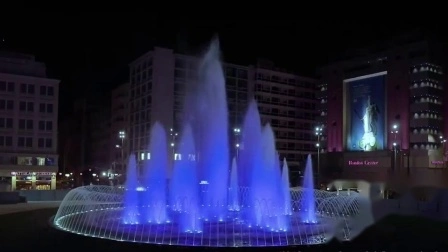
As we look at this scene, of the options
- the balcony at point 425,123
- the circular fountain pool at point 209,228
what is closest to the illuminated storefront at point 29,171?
the circular fountain pool at point 209,228

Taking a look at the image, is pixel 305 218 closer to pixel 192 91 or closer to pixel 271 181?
pixel 271 181

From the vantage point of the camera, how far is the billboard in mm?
85500

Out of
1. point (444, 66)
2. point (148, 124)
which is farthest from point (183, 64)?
point (444, 66)

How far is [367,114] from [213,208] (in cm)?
6487

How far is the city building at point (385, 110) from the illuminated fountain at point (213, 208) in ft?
139

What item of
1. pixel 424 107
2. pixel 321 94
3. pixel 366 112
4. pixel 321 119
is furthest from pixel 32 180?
pixel 424 107

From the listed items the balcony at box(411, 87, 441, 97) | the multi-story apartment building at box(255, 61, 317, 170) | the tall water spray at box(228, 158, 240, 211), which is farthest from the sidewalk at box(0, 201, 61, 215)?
the multi-story apartment building at box(255, 61, 317, 170)

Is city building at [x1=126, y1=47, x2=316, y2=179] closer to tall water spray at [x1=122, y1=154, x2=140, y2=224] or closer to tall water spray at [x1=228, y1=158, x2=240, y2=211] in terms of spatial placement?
tall water spray at [x1=228, y1=158, x2=240, y2=211]

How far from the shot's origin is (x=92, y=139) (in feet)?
378

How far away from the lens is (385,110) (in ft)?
276

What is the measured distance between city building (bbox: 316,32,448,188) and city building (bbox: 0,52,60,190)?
47.3m

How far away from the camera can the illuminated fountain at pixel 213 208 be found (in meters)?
20.6

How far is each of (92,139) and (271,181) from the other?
9090 cm

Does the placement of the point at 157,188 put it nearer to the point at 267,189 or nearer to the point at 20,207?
the point at 267,189
